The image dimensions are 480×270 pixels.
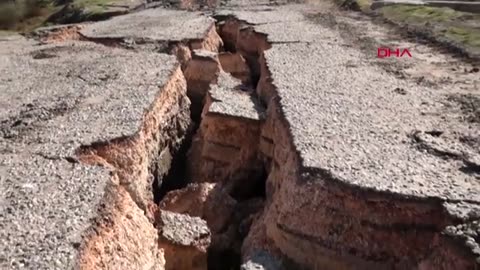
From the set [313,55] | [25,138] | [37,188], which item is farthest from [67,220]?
[313,55]

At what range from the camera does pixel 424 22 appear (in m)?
14.8

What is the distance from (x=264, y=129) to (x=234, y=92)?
1935mm

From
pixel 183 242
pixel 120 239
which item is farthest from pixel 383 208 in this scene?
pixel 120 239

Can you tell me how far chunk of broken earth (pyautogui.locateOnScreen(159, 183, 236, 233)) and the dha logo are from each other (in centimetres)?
523

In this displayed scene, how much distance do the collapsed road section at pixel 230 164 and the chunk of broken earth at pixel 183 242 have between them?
20 millimetres

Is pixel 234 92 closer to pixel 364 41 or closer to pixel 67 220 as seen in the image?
pixel 364 41

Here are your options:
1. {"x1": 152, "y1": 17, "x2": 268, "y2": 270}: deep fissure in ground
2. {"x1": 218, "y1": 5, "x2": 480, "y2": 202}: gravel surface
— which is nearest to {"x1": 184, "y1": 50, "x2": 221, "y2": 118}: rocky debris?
{"x1": 152, "y1": 17, "x2": 268, "y2": 270}: deep fissure in ground

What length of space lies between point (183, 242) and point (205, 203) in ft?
3.53

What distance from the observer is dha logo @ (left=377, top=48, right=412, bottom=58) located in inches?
459

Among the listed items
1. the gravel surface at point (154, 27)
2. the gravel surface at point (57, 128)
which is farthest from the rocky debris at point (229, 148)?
the gravel surface at point (154, 27)

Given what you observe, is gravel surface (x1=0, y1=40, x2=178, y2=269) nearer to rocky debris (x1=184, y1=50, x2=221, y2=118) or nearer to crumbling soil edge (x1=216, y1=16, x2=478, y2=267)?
rocky debris (x1=184, y1=50, x2=221, y2=118)

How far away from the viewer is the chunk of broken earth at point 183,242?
6.83 meters

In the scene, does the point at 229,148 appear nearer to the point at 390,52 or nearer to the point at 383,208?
the point at 383,208

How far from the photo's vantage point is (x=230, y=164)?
9.05 meters
